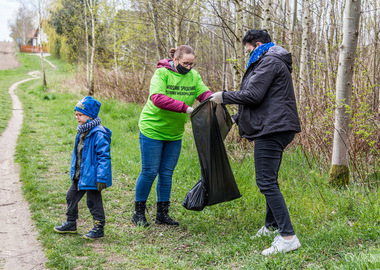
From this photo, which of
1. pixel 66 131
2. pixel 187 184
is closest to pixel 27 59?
pixel 66 131

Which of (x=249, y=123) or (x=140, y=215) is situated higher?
(x=249, y=123)

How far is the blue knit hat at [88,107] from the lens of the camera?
12.3 ft

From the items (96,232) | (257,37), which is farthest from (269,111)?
(96,232)

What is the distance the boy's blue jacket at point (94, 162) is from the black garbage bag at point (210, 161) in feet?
3.08

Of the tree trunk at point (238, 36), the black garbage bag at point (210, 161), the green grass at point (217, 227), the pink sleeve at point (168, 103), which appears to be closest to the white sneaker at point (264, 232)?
the green grass at point (217, 227)

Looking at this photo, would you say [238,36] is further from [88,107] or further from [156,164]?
[88,107]

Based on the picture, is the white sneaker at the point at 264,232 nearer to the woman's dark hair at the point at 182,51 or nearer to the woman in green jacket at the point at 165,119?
the woman in green jacket at the point at 165,119

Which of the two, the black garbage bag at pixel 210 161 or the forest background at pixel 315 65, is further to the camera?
the forest background at pixel 315 65

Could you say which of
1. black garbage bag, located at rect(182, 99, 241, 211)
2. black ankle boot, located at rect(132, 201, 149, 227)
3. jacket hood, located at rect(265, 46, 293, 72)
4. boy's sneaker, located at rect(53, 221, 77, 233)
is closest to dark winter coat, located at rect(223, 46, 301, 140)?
jacket hood, located at rect(265, 46, 293, 72)

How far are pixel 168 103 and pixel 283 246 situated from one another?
5.82 ft

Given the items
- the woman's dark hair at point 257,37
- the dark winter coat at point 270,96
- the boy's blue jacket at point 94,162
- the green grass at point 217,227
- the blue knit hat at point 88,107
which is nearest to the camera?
the dark winter coat at point 270,96

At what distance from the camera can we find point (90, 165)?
12.0 feet

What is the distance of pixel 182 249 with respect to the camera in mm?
3715

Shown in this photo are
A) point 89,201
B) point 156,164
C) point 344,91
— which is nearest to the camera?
point 89,201
